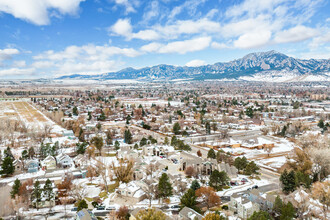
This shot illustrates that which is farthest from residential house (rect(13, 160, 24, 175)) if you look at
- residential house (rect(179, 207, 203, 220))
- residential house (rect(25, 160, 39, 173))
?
residential house (rect(179, 207, 203, 220))

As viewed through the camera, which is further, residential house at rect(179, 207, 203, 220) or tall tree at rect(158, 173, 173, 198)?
tall tree at rect(158, 173, 173, 198)

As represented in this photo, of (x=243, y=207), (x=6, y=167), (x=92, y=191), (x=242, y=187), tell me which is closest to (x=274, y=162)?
(x=242, y=187)

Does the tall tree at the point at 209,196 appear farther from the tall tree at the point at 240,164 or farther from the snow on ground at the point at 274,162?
the snow on ground at the point at 274,162

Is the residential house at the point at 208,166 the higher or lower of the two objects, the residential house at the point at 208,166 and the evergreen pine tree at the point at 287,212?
the lower

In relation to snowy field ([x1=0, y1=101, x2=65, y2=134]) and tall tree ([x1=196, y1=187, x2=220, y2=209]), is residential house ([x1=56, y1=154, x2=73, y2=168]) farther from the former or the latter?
snowy field ([x1=0, y1=101, x2=65, y2=134])

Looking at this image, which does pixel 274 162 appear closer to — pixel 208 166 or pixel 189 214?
pixel 208 166

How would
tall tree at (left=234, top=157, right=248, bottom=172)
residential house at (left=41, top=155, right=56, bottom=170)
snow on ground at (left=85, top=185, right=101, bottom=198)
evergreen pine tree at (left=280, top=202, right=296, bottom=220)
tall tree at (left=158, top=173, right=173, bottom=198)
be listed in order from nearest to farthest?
1. evergreen pine tree at (left=280, top=202, right=296, bottom=220)
2. tall tree at (left=158, top=173, right=173, bottom=198)
3. snow on ground at (left=85, top=185, right=101, bottom=198)
4. tall tree at (left=234, top=157, right=248, bottom=172)
5. residential house at (left=41, top=155, right=56, bottom=170)

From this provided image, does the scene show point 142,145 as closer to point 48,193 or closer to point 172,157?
point 172,157

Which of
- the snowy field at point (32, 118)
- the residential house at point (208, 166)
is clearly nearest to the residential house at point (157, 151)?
the residential house at point (208, 166)

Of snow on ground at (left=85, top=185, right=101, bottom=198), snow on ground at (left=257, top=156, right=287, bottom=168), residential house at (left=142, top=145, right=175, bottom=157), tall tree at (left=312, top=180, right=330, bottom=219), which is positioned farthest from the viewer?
residential house at (left=142, top=145, right=175, bottom=157)

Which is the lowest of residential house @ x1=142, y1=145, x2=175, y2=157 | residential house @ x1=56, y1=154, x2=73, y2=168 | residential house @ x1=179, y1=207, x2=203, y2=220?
residential house @ x1=142, y1=145, x2=175, y2=157
